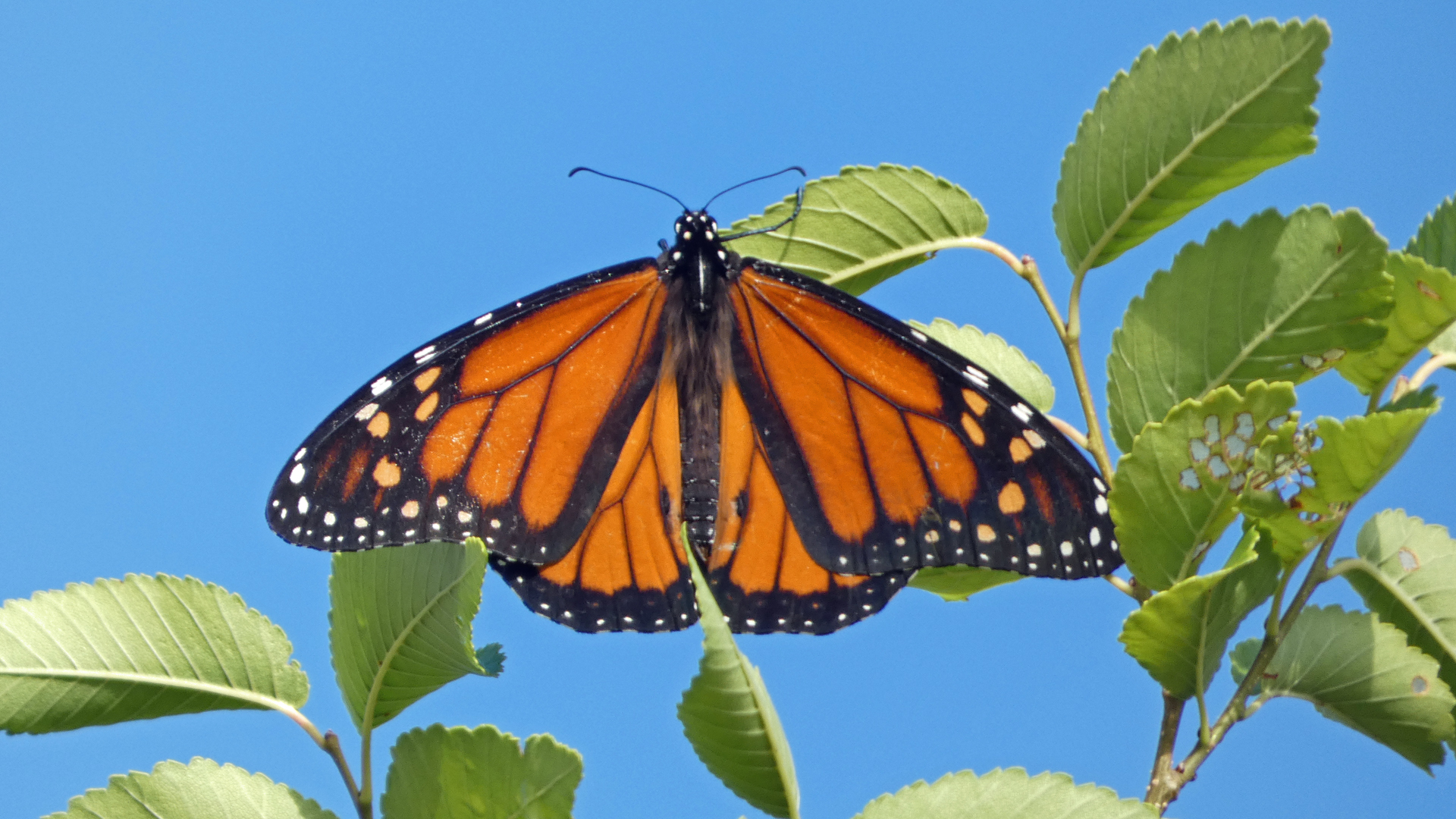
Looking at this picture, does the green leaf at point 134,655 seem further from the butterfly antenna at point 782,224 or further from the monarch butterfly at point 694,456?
the butterfly antenna at point 782,224

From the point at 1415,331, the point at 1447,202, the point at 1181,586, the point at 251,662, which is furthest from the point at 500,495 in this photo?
the point at 1447,202

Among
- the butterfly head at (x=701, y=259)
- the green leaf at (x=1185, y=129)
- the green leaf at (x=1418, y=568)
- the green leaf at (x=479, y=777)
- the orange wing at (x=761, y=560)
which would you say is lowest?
the green leaf at (x=479, y=777)

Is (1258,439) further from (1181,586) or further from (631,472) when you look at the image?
(631,472)

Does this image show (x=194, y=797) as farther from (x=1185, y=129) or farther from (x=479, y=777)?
(x=1185, y=129)

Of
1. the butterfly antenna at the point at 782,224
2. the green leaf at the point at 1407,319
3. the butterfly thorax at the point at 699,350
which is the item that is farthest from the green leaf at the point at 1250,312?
the butterfly thorax at the point at 699,350

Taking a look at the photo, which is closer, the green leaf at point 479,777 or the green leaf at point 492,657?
the green leaf at point 479,777

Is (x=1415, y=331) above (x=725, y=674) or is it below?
above
